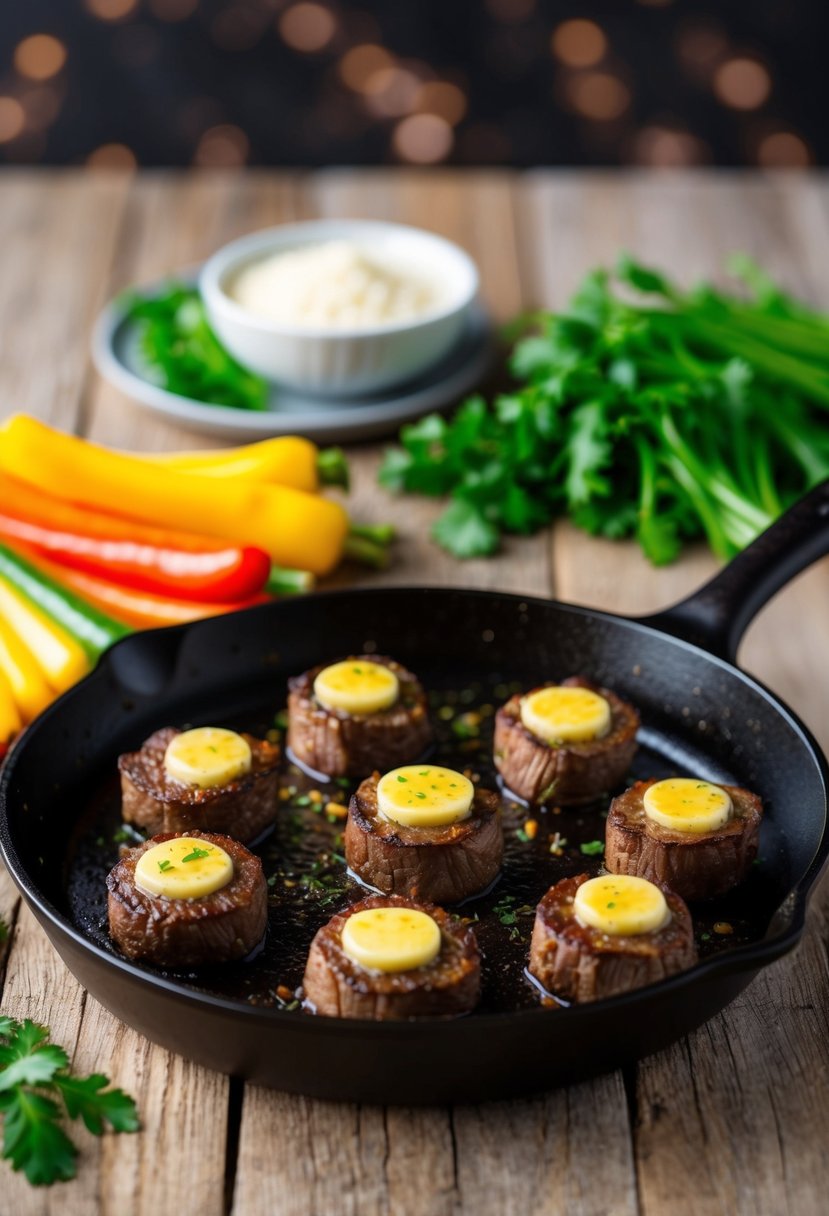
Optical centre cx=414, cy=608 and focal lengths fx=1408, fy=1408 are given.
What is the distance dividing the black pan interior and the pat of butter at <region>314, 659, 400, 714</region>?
0.21m

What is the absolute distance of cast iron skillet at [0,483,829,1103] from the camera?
222cm

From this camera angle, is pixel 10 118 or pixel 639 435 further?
pixel 10 118

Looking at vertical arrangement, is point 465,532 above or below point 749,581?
below

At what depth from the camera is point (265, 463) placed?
4.16 m

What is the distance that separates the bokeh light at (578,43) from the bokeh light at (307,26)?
1.27 metres

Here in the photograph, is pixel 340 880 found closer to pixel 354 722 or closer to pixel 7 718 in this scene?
pixel 354 722

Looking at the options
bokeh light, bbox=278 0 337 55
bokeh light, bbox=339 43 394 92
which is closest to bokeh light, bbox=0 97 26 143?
bokeh light, bbox=278 0 337 55

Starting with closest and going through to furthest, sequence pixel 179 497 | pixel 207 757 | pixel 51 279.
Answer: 1. pixel 207 757
2. pixel 179 497
3. pixel 51 279

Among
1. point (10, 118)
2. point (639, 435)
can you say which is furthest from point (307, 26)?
point (639, 435)

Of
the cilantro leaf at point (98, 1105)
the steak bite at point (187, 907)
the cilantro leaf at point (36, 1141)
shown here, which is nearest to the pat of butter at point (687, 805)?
the steak bite at point (187, 907)

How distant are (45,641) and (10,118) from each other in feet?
18.7

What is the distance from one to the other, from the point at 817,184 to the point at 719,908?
4.97m

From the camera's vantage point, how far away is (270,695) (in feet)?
11.6

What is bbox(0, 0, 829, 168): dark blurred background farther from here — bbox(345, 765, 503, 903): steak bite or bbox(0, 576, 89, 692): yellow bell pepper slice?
bbox(345, 765, 503, 903): steak bite
